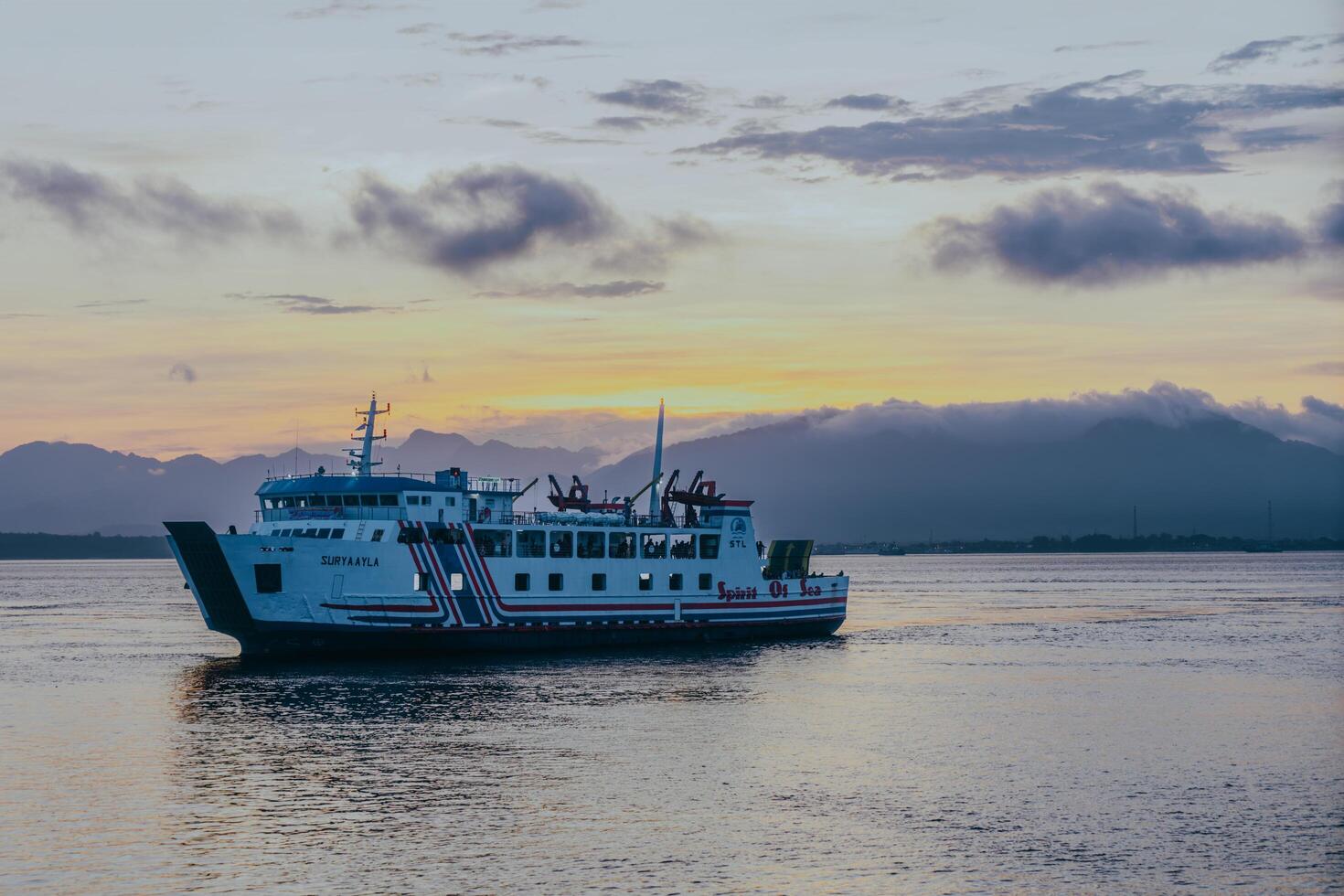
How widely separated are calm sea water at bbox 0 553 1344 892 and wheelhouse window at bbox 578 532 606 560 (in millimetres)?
5484

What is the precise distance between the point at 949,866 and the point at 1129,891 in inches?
149

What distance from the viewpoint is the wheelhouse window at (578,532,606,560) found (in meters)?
74.5

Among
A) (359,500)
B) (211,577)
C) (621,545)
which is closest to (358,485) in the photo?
(359,500)

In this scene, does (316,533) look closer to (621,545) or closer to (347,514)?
(347,514)

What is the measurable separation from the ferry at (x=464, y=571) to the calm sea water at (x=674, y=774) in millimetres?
2182

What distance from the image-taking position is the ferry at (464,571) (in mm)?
62438

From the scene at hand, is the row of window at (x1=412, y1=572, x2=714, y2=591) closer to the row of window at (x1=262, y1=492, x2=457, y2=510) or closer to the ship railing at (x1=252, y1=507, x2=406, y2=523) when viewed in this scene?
the ship railing at (x1=252, y1=507, x2=406, y2=523)

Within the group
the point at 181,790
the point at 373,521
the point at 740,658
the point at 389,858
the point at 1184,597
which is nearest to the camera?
the point at 389,858

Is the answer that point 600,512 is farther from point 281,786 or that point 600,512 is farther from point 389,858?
point 389,858

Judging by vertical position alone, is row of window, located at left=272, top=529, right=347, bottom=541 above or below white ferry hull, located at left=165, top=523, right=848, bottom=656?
above

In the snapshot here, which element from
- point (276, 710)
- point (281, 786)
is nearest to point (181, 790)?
point (281, 786)

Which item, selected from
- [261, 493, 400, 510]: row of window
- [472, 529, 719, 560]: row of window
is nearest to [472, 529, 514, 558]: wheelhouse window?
[472, 529, 719, 560]: row of window

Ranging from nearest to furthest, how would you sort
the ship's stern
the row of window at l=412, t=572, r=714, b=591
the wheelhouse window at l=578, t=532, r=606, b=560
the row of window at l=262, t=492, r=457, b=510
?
the ship's stern
the row of window at l=412, t=572, r=714, b=591
the row of window at l=262, t=492, r=457, b=510
the wheelhouse window at l=578, t=532, r=606, b=560

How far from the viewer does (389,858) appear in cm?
3075
